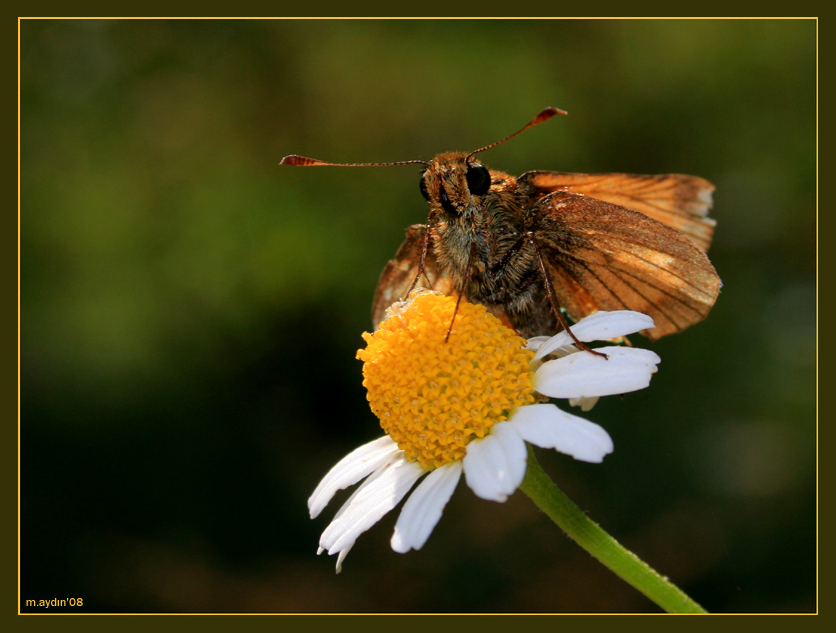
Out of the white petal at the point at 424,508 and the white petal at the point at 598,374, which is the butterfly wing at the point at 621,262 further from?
the white petal at the point at 424,508

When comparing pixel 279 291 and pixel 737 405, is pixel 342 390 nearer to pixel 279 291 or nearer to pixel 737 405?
pixel 279 291

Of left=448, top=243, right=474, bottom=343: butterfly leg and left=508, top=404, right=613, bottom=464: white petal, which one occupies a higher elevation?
left=448, top=243, right=474, bottom=343: butterfly leg

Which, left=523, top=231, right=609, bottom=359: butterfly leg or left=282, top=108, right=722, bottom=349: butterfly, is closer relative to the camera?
left=523, top=231, right=609, bottom=359: butterfly leg

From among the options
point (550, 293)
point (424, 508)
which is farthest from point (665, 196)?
point (424, 508)

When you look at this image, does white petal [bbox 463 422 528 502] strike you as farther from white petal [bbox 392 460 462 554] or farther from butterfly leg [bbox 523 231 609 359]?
butterfly leg [bbox 523 231 609 359]

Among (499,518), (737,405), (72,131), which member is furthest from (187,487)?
(737,405)

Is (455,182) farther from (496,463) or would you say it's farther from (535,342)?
(496,463)

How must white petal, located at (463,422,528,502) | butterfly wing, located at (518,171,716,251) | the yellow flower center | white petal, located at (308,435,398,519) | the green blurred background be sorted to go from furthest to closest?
1. the green blurred background
2. butterfly wing, located at (518,171,716,251)
3. white petal, located at (308,435,398,519)
4. the yellow flower center
5. white petal, located at (463,422,528,502)

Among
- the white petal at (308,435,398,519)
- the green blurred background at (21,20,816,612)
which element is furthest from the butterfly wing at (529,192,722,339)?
the green blurred background at (21,20,816,612)
